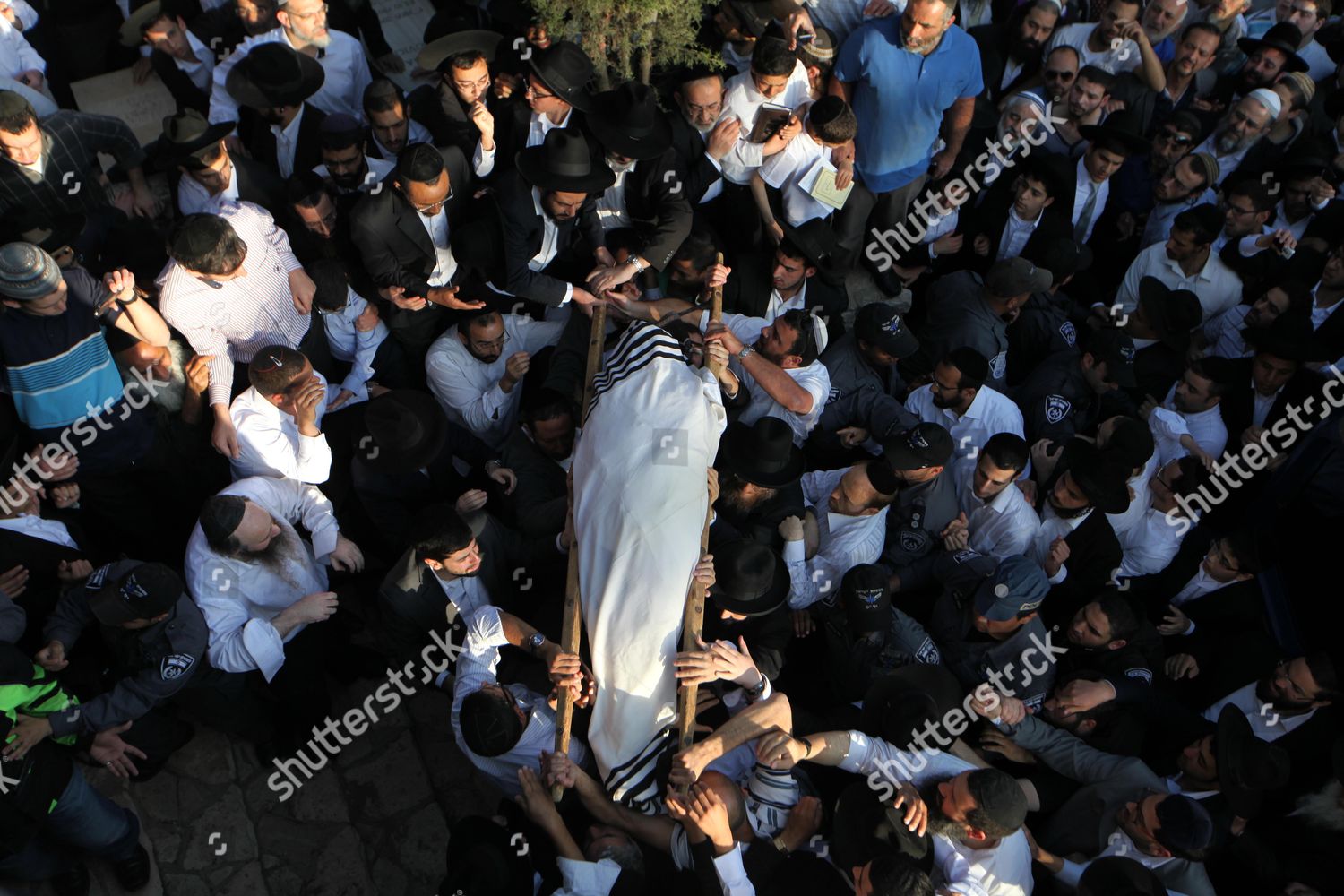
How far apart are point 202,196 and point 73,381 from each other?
1261 mm

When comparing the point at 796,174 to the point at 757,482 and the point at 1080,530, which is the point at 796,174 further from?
the point at 1080,530

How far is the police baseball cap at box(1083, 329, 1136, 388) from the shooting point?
5.38 m

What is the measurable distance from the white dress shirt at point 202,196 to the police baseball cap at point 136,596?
1.98m

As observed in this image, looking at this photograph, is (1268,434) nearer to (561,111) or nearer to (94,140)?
(561,111)

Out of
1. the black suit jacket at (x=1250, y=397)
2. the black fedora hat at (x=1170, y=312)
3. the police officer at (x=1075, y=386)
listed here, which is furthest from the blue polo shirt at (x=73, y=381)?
the black suit jacket at (x=1250, y=397)

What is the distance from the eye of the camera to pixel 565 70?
16.3 ft

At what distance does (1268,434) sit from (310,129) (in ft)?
19.2

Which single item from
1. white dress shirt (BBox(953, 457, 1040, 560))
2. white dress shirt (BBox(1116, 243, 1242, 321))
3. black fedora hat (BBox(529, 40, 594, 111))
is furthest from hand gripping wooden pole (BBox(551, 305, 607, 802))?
white dress shirt (BBox(1116, 243, 1242, 321))

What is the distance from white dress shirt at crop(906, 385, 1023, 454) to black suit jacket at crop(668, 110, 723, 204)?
6.08 feet

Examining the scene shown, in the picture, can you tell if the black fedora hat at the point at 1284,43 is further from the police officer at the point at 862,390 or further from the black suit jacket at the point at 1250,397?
the police officer at the point at 862,390

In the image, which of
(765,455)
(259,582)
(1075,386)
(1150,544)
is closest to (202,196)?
(259,582)

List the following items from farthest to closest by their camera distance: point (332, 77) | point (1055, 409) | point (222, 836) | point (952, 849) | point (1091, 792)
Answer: point (332, 77) < point (1055, 409) < point (222, 836) < point (1091, 792) < point (952, 849)

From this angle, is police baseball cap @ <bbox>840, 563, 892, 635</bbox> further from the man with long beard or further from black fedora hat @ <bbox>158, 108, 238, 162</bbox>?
black fedora hat @ <bbox>158, 108, 238, 162</bbox>

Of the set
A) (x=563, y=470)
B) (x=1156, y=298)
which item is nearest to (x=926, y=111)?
(x=1156, y=298)
